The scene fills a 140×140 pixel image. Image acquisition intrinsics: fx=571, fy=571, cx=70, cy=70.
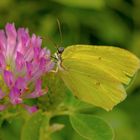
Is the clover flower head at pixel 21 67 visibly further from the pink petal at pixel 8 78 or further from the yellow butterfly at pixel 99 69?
the yellow butterfly at pixel 99 69

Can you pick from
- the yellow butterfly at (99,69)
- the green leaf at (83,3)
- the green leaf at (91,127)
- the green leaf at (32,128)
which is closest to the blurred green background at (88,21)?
the green leaf at (83,3)

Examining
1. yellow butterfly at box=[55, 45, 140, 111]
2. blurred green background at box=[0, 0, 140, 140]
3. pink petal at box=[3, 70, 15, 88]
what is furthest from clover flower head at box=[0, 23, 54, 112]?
blurred green background at box=[0, 0, 140, 140]

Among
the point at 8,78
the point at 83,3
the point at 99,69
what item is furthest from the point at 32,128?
the point at 83,3

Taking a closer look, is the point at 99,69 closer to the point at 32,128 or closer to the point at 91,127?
the point at 91,127

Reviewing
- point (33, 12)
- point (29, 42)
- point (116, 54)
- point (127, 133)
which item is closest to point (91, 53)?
point (116, 54)

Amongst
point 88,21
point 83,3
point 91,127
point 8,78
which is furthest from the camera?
point 88,21

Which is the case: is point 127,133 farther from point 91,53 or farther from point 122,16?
point 91,53

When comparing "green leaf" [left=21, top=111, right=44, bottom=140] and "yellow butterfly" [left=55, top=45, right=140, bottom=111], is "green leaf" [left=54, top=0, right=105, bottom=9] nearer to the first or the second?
"yellow butterfly" [left=55, top=45, right=140, bottom=111]
